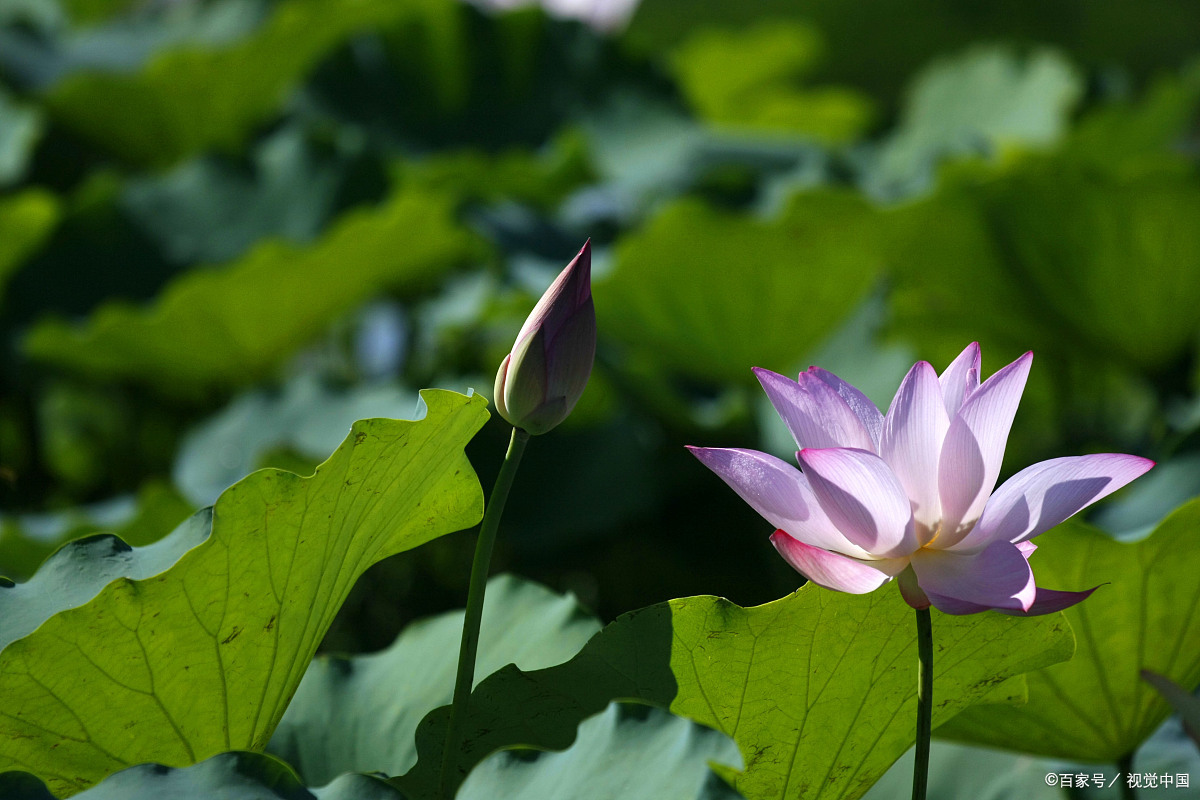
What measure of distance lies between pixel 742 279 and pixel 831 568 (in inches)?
31.7

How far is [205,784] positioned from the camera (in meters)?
0.34

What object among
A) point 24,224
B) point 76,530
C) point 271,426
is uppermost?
point 24,224

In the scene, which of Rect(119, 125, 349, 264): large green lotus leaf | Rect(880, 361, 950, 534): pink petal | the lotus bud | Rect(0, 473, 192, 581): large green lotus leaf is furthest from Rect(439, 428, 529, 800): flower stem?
Rect(119, 125, 349, 264): large green lotus leaf

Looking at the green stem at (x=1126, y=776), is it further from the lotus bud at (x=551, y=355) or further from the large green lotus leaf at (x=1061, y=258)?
the large green lotus leaf at (x=1061, y=258)

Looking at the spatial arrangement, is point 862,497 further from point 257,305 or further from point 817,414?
point 257,305

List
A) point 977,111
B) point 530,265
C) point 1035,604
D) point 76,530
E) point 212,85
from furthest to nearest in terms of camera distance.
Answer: point 977,111 → point 212,85 → point 530,265 → point 76,530 → point 1035,604

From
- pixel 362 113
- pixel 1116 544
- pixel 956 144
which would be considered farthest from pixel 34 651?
pixel 956 144

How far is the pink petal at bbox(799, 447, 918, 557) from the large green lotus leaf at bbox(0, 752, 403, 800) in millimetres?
171

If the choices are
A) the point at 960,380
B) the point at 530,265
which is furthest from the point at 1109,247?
the point at 960,380

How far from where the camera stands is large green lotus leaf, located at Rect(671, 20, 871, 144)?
78.8 inches

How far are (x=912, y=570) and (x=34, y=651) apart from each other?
304 millimetres

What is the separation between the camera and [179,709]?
410 millimetres

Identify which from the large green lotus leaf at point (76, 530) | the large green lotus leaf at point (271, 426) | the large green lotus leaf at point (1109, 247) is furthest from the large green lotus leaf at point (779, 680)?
the large green lotus leaf at point (1109, 247)

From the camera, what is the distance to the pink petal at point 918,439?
349 millimetres
